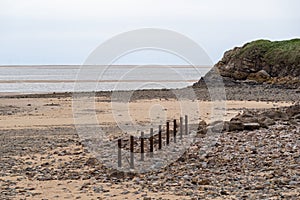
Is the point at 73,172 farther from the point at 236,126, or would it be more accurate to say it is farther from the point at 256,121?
the point at 256,121

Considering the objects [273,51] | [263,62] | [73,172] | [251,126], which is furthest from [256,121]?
[273,51]

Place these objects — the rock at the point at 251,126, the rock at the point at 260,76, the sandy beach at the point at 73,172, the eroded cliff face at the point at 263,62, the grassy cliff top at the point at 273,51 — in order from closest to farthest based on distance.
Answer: the sandy beach at the point at 73,172 → the rock at the point at 251,126 → the rock at the point at 260,76 → the eroded cliff face at the point at 263,62 → the grassy cliff top at the point at 273,51

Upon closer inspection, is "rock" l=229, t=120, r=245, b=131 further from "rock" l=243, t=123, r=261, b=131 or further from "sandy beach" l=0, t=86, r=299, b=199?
"sandy beach" l=0, t=86, r=299, b=199

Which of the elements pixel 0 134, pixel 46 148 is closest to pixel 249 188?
pixel 46 148

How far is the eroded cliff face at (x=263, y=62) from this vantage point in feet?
164

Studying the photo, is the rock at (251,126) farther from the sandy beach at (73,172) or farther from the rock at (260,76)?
the rock at (260,76)

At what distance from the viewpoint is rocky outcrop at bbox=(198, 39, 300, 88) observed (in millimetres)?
49875

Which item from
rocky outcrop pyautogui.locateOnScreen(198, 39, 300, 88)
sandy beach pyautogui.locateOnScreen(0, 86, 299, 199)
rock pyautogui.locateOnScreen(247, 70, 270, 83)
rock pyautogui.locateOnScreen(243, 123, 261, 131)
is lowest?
sandy beach pyautogui.locateOnScreen(0, 86, 299, 199)

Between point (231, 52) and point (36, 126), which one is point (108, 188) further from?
point (231, 52)

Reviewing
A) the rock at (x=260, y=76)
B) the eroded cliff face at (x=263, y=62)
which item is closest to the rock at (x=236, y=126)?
the eroded cliff face at (x=263, y=62)

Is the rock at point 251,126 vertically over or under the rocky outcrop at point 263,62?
under

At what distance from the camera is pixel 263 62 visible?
53.2 metres

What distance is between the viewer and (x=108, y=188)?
36.7 feet

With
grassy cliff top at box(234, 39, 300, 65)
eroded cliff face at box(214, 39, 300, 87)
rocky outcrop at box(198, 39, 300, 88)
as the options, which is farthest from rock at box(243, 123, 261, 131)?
grassy cliff top at box(234, 39, 300, 65)
